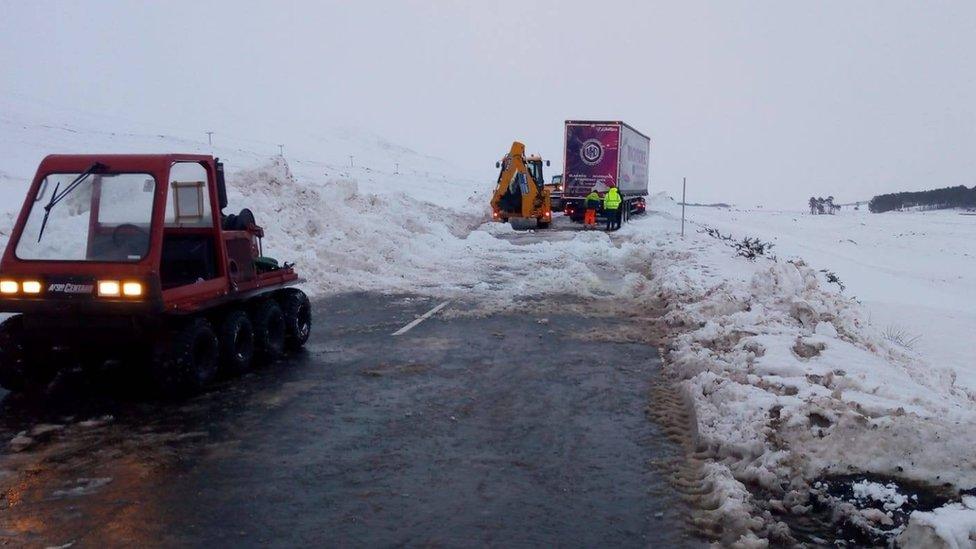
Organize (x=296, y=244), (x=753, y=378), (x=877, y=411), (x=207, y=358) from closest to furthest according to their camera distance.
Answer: (x=877, y=411)
(x=753, y=378)
(x=207, y=358)
(x=296, y=244)

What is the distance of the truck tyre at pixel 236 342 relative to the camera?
8.63 metres

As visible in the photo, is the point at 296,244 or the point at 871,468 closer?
the point at 871,468

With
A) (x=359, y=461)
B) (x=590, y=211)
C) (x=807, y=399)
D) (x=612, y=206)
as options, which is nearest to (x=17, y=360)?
(x=359, y=461)

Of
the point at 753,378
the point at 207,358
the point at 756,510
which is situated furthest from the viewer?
the point at 207,358

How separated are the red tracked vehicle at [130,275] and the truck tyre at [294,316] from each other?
0.79m

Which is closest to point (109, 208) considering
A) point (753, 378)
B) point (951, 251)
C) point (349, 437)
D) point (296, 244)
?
point (349, 437)

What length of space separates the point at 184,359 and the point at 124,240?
1285mm

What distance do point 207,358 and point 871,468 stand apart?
6.06m

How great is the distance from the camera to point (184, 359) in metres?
7.70

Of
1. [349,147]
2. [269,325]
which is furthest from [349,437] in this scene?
[349,147]

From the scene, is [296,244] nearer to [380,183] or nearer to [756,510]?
[756,510]

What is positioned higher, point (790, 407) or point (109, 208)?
point (109, 208)

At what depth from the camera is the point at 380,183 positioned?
62.4m

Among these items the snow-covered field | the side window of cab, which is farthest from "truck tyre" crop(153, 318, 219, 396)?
the snow-covered field
